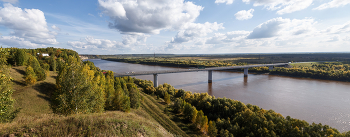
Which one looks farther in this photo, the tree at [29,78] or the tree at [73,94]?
the tree at [29,78]

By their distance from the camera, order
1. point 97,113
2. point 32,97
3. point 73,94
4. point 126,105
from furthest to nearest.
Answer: point 126,105
point 32,97
point 73,94
point 97,113

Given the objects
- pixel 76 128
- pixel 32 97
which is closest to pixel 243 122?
pixel 76 128

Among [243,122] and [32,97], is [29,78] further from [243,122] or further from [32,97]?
[243,122]

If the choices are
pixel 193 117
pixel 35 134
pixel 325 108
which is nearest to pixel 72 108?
Result: pixel 35 134

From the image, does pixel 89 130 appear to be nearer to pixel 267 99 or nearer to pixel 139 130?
pixel 139 130

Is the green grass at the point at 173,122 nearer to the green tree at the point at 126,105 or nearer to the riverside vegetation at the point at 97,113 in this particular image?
the riverside vegetation at the point at 97,113

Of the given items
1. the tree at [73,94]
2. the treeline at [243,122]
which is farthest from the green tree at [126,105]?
the treeline at [243,122]

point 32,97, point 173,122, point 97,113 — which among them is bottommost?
point 173,122

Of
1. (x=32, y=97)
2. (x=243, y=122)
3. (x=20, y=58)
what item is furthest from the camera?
(x=20, y=58)
